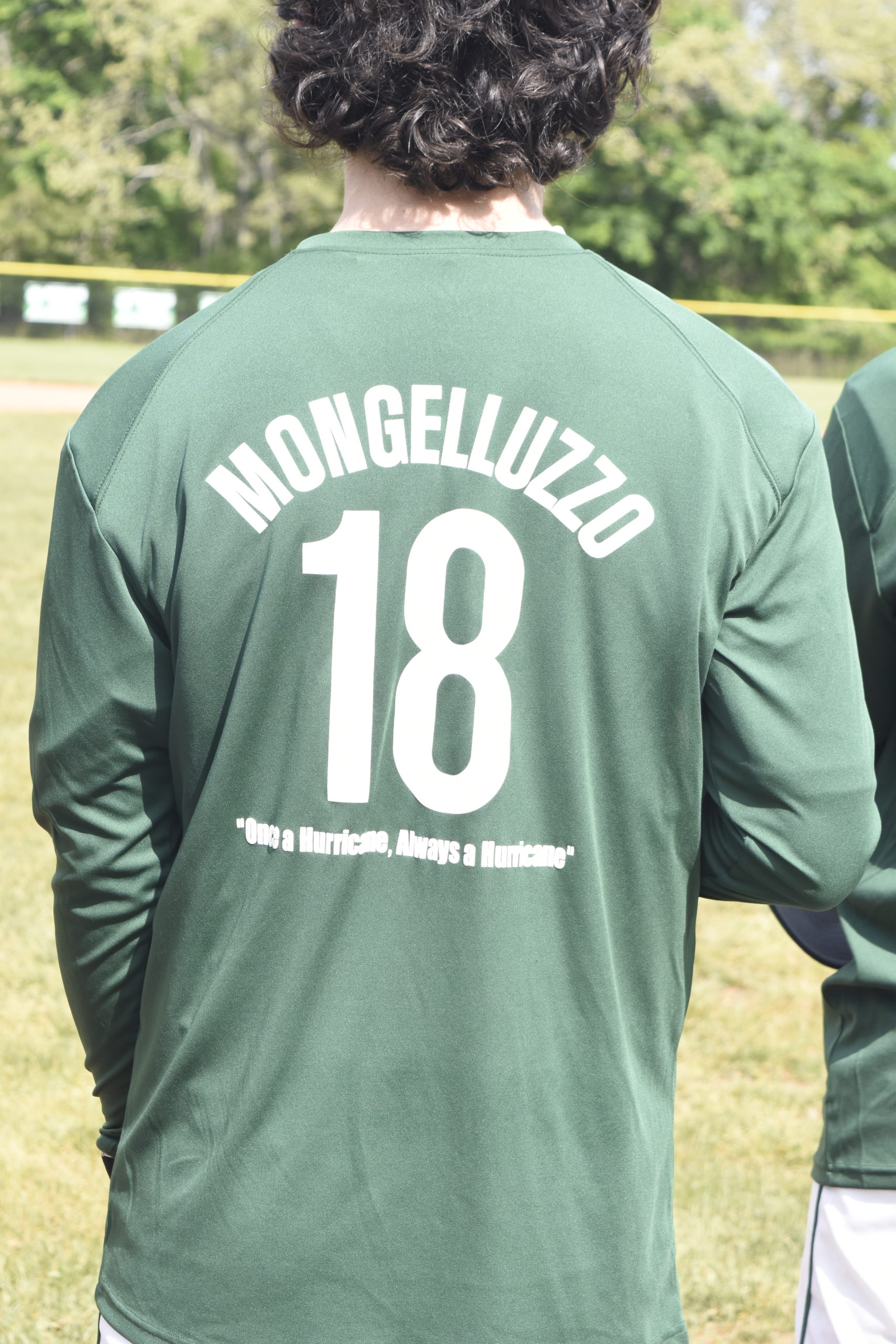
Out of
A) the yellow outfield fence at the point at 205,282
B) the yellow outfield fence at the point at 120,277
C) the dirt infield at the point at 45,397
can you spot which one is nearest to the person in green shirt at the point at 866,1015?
the dirt infield at the point at 45,397

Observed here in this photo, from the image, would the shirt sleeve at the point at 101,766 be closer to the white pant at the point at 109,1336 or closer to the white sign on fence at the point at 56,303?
the white pant at the point at 109,1336

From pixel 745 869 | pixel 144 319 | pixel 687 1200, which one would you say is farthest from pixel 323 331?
pixel 144 319

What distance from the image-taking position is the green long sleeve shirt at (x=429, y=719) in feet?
4.61

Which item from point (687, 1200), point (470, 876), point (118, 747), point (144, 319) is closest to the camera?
point (470, 876)

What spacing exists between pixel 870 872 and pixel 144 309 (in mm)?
26319

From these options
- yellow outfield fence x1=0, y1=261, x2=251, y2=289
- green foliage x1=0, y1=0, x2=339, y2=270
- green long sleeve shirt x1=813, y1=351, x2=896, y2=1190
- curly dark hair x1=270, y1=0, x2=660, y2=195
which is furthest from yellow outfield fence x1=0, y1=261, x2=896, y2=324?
curly dark hair x1=270, y1=0, x2=660, y2=195

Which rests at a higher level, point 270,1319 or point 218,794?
point 218,794

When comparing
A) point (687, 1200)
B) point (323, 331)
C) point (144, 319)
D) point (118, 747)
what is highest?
point (144, 319)

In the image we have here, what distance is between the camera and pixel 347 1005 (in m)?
1.42

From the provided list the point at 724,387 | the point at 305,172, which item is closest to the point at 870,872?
the point at 724,387

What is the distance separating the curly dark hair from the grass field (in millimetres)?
2751

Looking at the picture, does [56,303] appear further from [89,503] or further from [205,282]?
[89,503]

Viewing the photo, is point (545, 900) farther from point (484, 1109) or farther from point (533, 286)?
point (533, 286)

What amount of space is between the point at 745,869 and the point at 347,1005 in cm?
46
